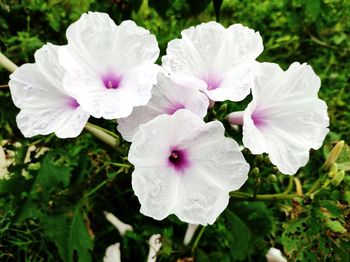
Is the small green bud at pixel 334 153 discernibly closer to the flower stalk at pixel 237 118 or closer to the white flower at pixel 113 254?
the flower stalk at pixel 237 118

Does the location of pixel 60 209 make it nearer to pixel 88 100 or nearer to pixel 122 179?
pixel 122 179

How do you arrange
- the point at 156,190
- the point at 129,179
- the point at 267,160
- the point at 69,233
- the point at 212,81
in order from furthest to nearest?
the point at 129,179 → the point at 69,233 → the point at 267,160 → the point at 212,81 → the point at 156,190

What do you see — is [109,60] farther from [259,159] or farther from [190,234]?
[190,234]

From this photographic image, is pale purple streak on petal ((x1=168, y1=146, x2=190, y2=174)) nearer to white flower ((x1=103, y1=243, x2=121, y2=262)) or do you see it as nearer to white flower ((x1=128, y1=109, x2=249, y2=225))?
white flower ((x1=128, y1=109, x2=249, y2=225))

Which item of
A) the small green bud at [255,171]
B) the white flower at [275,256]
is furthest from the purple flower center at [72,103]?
the white flower at [275,256]

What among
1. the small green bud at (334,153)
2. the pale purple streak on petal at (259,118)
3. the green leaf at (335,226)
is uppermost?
the pale purple streak on petal at (259,118)

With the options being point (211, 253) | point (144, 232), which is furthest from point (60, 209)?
point (211, 253)

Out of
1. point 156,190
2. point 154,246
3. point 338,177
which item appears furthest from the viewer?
point 154,246

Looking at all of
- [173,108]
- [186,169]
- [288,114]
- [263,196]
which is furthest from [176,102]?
[263,196]
